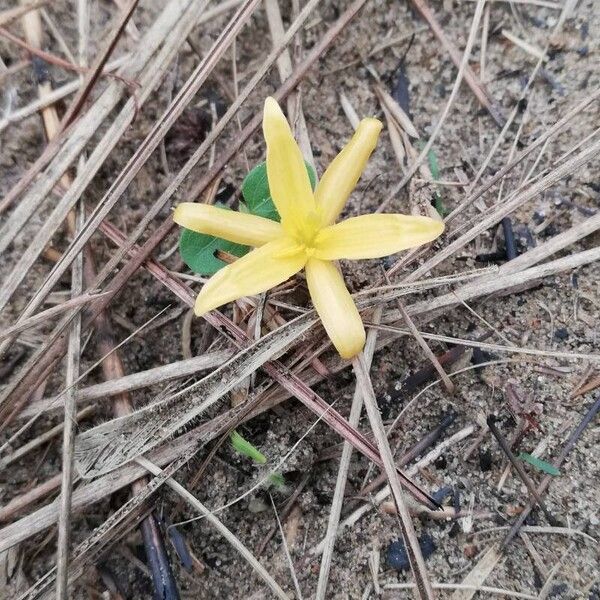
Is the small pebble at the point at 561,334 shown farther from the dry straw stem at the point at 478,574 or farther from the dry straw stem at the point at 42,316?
the dry straw stem at the point at 42,316

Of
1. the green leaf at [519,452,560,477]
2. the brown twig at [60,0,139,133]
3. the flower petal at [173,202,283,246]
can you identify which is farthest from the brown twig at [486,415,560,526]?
the brown twig at [60,0,139,133]

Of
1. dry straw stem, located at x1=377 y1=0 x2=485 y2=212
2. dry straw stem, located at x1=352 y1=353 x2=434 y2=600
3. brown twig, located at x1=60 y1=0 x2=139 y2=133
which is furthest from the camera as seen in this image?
dry straw stem, located at x1=377 y1=0 x2=485 y2=212

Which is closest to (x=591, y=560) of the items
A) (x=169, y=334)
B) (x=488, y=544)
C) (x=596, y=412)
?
(x=488, y=544)

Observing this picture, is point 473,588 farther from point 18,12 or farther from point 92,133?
point 18,12

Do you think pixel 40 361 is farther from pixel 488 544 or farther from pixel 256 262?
pixel 488 544

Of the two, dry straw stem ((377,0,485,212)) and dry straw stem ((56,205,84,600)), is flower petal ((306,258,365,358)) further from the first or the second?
dry straw stem ((56,205,84,600))

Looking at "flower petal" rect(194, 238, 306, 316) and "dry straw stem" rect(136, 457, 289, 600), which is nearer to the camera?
"flower petal" rect(194, 238, 306, 316)

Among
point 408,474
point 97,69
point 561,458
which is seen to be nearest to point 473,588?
point 408,474
